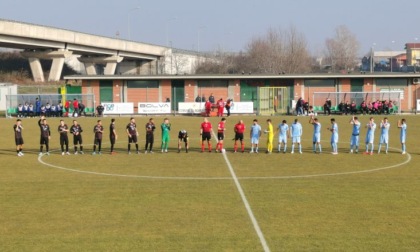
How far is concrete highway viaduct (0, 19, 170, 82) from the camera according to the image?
71375mm

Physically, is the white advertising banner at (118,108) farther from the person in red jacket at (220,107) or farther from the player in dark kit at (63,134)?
the player in dark kit at (63,134)

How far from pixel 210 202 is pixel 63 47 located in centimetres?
7261

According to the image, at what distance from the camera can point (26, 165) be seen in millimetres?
22812

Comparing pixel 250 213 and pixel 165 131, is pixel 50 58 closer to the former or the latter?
pixel 165 131

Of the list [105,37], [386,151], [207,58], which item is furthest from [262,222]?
[207,58]

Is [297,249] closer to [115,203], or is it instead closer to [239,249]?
[239,249]

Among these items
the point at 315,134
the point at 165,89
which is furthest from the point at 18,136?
the point at 165,89

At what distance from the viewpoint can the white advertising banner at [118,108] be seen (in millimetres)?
53219

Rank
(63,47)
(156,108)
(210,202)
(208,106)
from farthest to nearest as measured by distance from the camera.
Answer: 1. (63,47)
2. (156,108)
3. (208,106)
4. (210,202)

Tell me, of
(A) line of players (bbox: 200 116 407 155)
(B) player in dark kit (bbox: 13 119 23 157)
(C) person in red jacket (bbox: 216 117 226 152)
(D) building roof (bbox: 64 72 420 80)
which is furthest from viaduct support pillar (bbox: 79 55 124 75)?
(A) line of players (bbox: 200 116 407 155)

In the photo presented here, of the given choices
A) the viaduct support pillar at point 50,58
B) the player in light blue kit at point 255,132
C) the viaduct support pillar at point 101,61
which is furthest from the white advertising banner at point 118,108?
the viaduct support pillar at point 101,61

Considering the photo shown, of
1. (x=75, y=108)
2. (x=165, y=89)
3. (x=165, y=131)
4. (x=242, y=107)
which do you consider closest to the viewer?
(x=165, y=131)

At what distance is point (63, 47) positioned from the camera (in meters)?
83.5

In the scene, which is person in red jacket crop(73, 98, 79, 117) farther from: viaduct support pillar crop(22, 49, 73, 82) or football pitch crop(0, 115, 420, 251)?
viaduct support pillar crop(22, 49, 73, 82)
